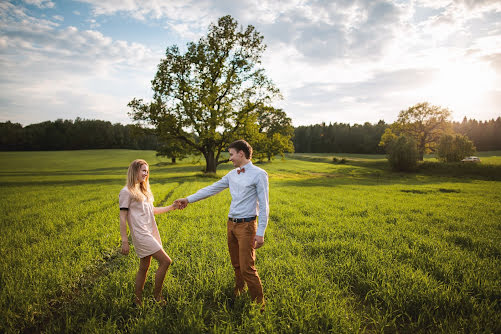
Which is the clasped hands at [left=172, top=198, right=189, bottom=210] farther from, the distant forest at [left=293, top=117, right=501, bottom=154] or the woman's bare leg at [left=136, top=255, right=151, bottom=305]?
the distant forest at [left=293, top=117, right=501, bottom=154]

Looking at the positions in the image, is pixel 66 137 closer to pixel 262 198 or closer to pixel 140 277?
pixel 140 277

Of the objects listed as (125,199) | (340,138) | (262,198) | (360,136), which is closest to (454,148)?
(262,198)

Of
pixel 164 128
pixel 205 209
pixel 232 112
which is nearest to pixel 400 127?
pixel 232 112

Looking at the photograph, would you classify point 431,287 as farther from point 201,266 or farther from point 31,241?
point 31,241

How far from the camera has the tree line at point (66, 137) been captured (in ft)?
241

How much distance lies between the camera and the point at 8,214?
8.91 meters

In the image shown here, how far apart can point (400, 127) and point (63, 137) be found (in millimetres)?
111167

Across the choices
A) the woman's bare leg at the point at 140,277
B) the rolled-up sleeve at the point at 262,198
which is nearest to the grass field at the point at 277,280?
the woman's bare leg at the point at 140,277

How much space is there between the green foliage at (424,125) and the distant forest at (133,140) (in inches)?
1674

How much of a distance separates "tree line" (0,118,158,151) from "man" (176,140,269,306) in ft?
238

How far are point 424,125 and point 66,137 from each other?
11541 cm

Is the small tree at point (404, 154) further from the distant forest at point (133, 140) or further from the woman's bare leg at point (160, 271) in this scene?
the distant forest at point (133, 140)

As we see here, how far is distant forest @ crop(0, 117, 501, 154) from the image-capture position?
75.9 meters

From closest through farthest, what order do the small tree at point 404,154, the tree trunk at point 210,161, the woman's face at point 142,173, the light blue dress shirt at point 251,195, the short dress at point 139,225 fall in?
the light blue dress shirt at point 251,195
the short dress at point 139,225
the woman's face at point 142,173
the tree trunk at point 210,161
the small tree at point 404,154
